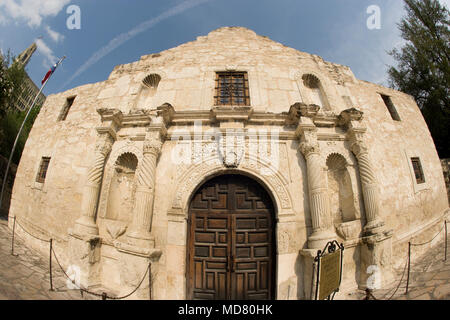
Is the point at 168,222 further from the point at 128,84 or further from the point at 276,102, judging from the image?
the point at 128,84

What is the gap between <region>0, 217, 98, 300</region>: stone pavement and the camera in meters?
3.32

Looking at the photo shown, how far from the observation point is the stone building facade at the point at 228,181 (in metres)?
4.20

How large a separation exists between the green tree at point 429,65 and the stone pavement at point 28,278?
16.9m

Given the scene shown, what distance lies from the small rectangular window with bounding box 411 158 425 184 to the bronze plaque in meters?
5.81

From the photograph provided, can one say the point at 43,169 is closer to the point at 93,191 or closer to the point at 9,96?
the point at 93,191

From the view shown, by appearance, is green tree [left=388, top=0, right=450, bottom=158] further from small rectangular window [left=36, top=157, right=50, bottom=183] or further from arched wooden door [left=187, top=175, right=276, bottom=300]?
small rectangular window [left=36, top=157, right=50, bottom=183]

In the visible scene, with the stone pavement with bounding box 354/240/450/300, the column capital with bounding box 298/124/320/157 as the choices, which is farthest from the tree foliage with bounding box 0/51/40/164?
the stone pavement with bounding box 354/240/450/300

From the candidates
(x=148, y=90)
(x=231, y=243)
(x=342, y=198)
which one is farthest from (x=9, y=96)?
(x=342, y=198)

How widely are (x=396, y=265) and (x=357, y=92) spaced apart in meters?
5.90

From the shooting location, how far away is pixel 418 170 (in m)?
6.39

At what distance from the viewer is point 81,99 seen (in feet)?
23.0
